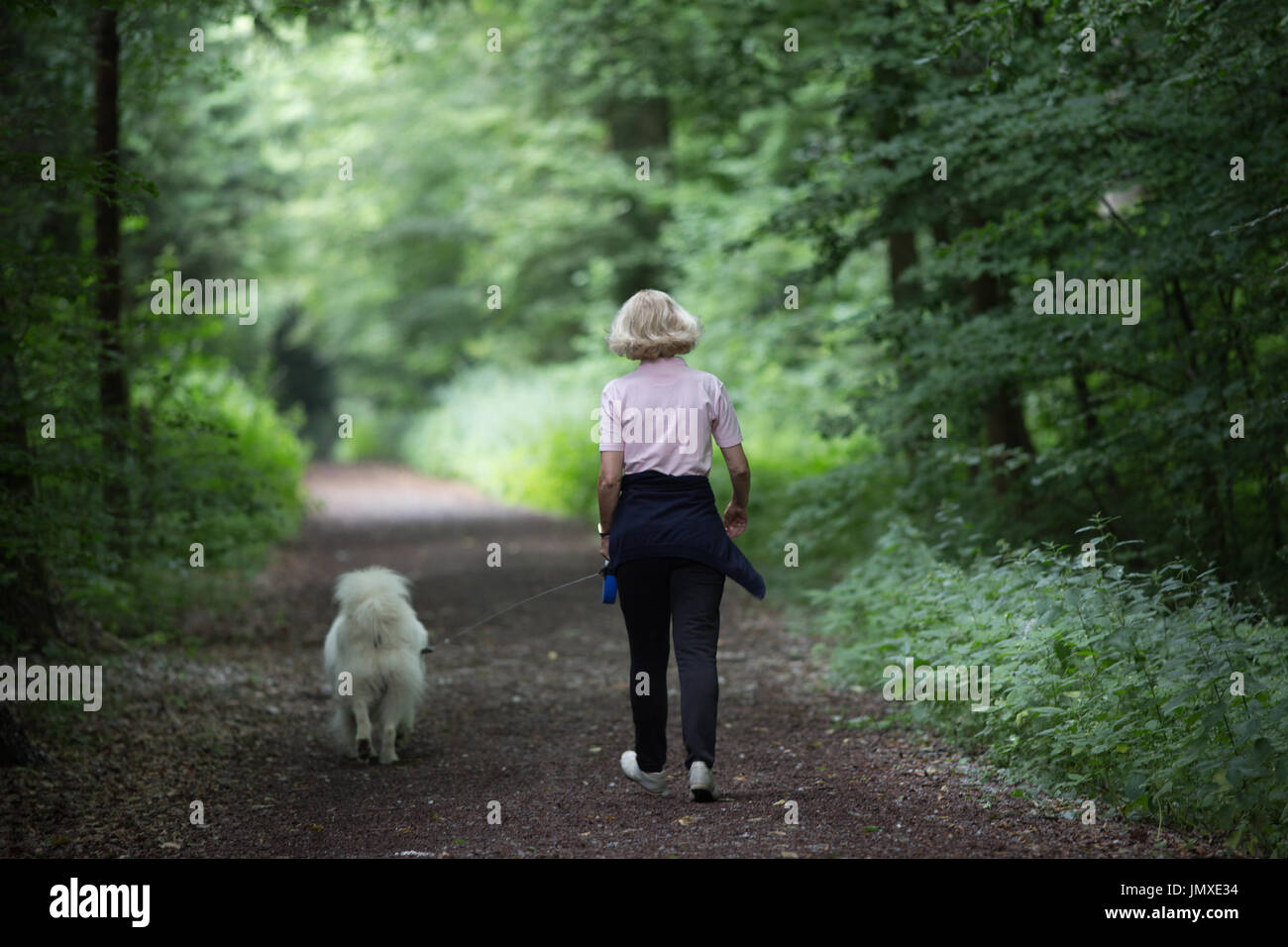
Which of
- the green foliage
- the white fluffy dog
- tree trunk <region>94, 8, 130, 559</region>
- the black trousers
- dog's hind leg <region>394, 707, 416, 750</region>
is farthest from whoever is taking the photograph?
tree trunk <region>94, 8, 130, 559</region>

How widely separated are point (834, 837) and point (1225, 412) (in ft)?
15.5

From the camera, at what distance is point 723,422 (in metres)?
5.54

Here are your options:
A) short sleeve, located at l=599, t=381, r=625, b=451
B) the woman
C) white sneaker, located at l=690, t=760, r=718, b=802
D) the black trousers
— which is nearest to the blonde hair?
the woman

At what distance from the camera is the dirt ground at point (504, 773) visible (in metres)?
5.10

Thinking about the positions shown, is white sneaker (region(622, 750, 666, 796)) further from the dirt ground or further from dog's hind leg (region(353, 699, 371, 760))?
dog's hind leg (region(353, 699, 371, 760))

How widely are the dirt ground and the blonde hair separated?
6.77 ft

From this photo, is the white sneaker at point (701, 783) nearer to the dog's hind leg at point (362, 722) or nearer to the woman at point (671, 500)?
the woman at point (671, 500)

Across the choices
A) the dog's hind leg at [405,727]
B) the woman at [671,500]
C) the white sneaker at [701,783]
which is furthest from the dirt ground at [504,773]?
the woman at [671,500]

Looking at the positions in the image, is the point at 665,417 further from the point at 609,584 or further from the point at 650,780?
the point at 650,780

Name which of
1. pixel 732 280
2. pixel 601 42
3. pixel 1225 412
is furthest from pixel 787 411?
pixel 1225 412

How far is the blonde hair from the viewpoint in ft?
18.1

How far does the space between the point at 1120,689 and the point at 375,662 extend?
3795 millimetres

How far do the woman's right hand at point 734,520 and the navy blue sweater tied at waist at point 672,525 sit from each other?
17 cm

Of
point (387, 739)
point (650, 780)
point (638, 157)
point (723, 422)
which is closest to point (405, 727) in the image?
point (387, 739)
